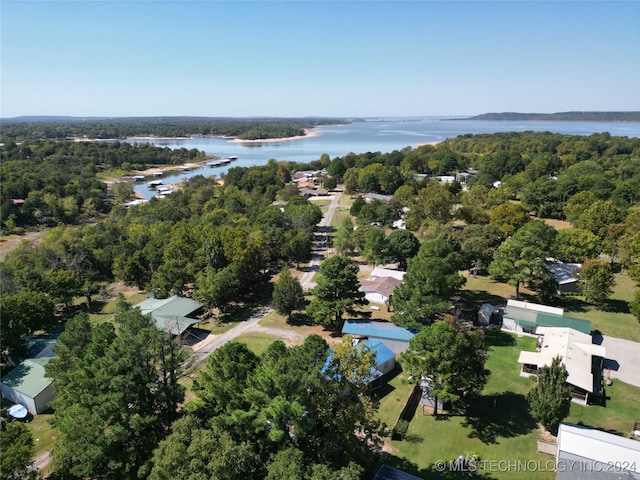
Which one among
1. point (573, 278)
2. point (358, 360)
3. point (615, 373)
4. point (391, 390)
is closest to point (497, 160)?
point (573, 278)

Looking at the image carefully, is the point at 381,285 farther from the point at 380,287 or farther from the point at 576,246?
the point at 576,246

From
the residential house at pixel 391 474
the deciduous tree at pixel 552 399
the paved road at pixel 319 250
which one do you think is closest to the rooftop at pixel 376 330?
the deciduous tree at pixel 552 399

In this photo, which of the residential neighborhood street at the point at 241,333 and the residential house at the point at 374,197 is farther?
the residential house at the point at 374,197

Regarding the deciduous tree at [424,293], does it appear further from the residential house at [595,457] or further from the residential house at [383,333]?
the residential house at [595,457]

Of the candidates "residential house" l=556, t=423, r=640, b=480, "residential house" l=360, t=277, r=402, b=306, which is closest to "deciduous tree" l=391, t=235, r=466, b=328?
"residential house" l=360, t=277, r=402, b=306

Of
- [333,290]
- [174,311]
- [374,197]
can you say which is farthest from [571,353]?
[374,197]

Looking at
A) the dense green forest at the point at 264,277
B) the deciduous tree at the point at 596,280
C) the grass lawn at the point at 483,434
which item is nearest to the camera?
the dense green forest at the point at 264,277
